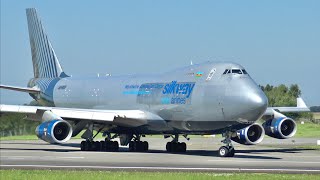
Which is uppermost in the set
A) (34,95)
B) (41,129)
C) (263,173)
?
(34,95)

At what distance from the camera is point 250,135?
44688 mm

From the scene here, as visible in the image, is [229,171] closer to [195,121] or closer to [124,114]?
[195,121]

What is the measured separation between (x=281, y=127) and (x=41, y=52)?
76.6 ft

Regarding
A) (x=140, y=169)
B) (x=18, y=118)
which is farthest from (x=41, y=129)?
(x=18, y=118)

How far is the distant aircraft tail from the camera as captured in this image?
61.5 metres

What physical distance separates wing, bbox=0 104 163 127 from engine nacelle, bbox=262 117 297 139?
784 cm

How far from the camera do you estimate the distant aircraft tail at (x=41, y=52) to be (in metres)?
61.5

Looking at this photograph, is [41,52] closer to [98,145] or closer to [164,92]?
[98,145]

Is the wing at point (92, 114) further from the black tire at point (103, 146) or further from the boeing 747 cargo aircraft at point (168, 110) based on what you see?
the black tire at point (103, 146)

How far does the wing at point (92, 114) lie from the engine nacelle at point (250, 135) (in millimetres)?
4738

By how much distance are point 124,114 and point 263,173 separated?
19.7m

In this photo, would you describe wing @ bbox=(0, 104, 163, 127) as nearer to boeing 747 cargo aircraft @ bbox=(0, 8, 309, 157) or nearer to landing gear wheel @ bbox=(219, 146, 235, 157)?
Answer: boeing 747 cargo aircraft @ bbox=(0, 8, 309, 157)

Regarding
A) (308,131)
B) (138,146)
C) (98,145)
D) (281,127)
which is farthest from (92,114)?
(308,131)

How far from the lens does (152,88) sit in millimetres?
45938
